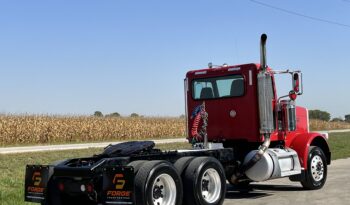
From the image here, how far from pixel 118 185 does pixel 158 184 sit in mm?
728

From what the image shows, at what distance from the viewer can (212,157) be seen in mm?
8727

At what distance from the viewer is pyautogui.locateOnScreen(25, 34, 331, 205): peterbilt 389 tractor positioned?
7297 millimetres

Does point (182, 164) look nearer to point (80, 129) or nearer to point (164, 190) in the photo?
point (164, 190)

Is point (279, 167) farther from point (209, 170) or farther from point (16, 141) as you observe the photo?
point (16, 141)

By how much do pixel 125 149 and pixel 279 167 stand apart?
11.7ft

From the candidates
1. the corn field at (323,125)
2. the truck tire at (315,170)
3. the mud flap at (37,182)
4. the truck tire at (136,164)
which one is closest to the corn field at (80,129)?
the truck tire at (315,170)

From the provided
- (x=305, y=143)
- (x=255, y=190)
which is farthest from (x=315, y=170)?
(x=255, y=190)

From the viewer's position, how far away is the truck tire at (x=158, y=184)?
7.02m

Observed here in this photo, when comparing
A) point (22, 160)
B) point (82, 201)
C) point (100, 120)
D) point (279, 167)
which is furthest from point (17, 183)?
point (100, 120)

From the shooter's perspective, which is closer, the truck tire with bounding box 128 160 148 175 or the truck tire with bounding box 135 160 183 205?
the truck tire with bounding box 135 160 183 205

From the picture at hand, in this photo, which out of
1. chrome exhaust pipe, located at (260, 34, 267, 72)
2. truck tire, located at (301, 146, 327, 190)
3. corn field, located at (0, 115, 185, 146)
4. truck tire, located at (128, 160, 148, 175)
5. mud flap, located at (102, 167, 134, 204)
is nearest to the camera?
mud flap, located at (102, 167, 134, 204)

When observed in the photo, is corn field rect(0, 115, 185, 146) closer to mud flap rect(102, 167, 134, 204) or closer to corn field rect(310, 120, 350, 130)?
mud flap rect(102, 167, 134, 204)

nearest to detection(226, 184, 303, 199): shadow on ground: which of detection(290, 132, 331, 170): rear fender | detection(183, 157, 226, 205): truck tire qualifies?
detection(290, 132, 331, 170): rear fender

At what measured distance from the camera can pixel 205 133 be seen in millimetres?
10414
